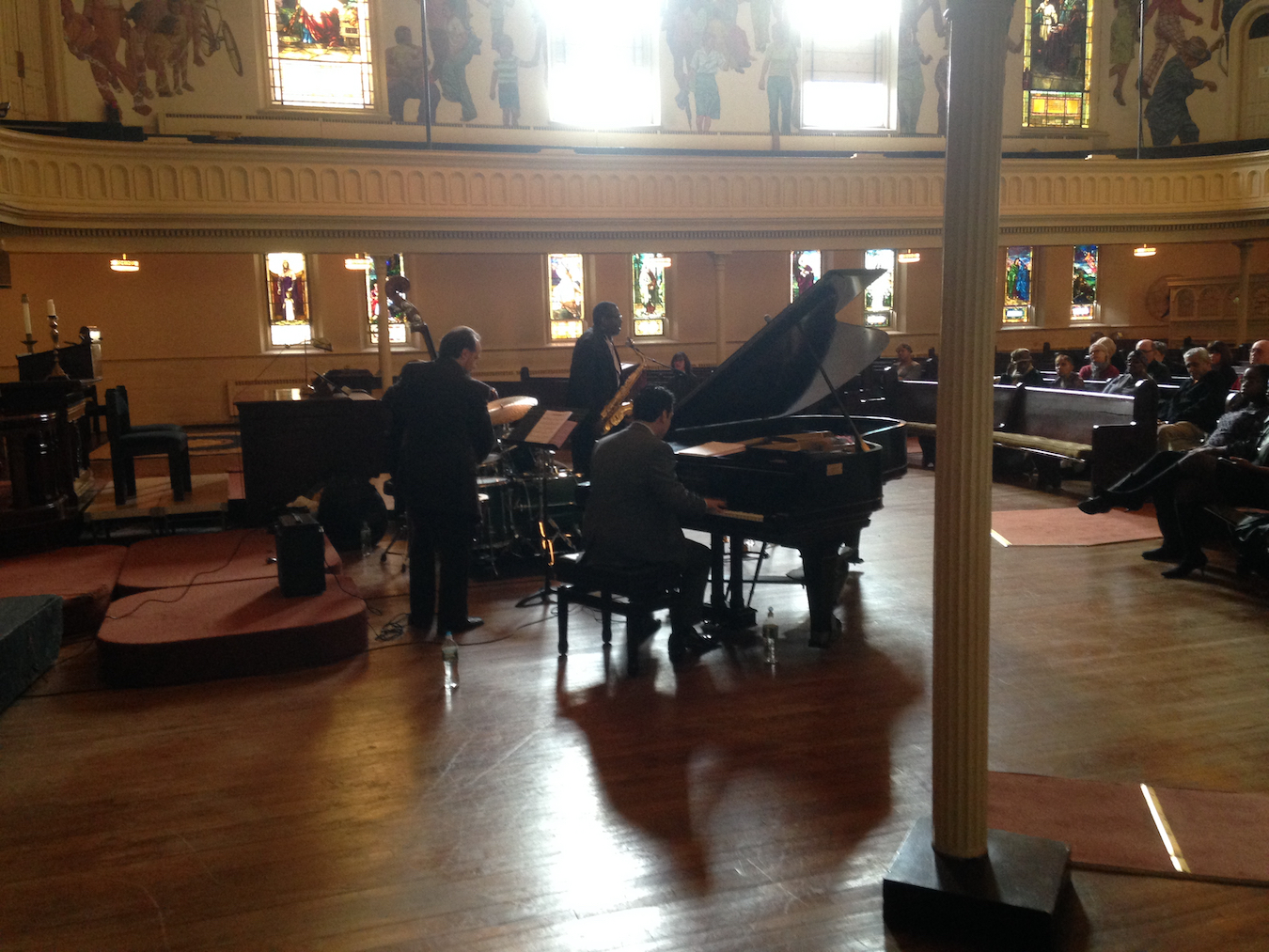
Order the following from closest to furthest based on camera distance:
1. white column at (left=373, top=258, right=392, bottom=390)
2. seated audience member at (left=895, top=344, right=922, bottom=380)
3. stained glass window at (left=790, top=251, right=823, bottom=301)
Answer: white column at (left=373, top=258, right=392, bottom=390) → seated audience member at (left=895, top=344, right=922, bottom=380) → stained glass window at (left=790, top=251, right=823, bottom=301)

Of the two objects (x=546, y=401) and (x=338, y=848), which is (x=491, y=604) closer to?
(x=338, y=848)

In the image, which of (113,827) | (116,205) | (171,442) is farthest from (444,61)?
(113,827)

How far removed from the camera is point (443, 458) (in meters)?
5.07

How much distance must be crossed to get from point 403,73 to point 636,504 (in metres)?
12.2

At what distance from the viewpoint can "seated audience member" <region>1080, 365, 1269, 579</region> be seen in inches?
238

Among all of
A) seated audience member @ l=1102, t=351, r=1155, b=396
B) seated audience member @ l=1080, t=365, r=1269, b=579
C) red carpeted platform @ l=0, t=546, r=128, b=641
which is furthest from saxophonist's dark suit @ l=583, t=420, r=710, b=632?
seated audience member @ l=1102, t=351, r=1155, b=396

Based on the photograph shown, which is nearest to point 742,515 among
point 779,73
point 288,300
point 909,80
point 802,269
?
point 288,300

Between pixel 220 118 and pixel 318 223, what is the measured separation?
2787 mm

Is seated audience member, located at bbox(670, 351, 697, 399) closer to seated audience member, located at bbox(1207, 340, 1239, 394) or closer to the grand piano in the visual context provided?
seated audience member, located at bbox(1207, 340, 1239, 394)

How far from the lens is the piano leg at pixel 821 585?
15.6 ft

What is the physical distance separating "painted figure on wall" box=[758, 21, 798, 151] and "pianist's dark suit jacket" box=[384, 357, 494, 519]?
483 inches

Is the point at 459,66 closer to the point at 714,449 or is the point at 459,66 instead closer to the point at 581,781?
the point at 714,449

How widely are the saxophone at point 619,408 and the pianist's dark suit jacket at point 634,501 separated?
131 centimetres

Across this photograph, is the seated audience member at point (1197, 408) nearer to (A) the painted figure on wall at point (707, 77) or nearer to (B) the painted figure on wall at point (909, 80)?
(A) the painted figure on wall at point (707, 77)
